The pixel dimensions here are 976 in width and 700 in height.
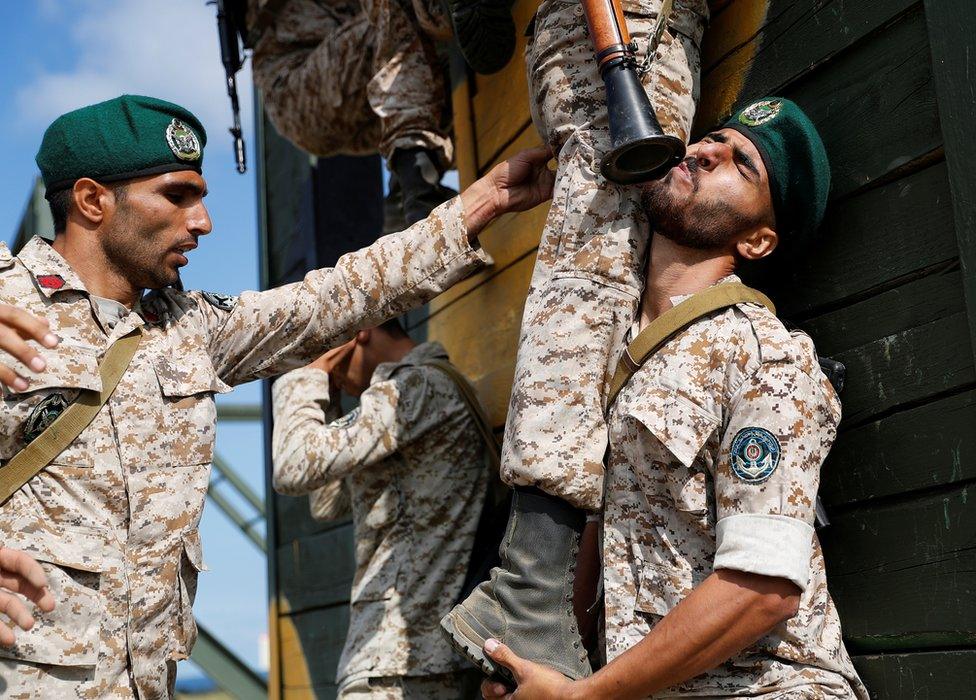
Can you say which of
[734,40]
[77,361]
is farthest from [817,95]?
[77,361]

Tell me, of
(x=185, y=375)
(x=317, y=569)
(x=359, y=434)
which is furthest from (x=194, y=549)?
(x=317, y=569)

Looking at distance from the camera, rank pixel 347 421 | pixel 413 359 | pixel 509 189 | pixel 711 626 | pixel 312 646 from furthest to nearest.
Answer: pixel 312 646, pixel 413 359, pixel 347 421, pixel 509 189, pixel 711 626

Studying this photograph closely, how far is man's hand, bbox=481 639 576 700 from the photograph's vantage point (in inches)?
77.4

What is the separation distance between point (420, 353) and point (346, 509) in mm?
756

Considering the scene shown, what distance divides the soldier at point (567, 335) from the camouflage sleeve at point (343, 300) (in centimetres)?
30

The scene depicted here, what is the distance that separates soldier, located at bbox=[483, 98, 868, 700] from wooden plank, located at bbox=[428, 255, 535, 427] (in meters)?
1.15

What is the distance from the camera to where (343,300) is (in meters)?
2.53

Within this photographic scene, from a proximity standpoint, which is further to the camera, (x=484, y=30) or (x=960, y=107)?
(x=484, y=30)

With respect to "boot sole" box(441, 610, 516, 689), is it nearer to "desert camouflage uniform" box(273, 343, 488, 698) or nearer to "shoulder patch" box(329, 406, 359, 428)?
"desert camouflage uniform" box(273, 343, 488, 698)

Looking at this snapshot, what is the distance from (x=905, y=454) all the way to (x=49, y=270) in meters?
1.81

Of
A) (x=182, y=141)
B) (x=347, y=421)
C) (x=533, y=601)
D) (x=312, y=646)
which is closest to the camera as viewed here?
(x=533, y=601)

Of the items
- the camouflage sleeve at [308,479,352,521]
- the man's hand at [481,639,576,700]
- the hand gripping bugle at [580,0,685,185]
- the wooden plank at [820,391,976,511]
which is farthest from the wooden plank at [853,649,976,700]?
the camouflage sleeve at [308,479,352,521]

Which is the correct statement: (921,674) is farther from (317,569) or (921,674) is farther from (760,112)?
(317,569)

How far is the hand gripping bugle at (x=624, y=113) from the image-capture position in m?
2.04
